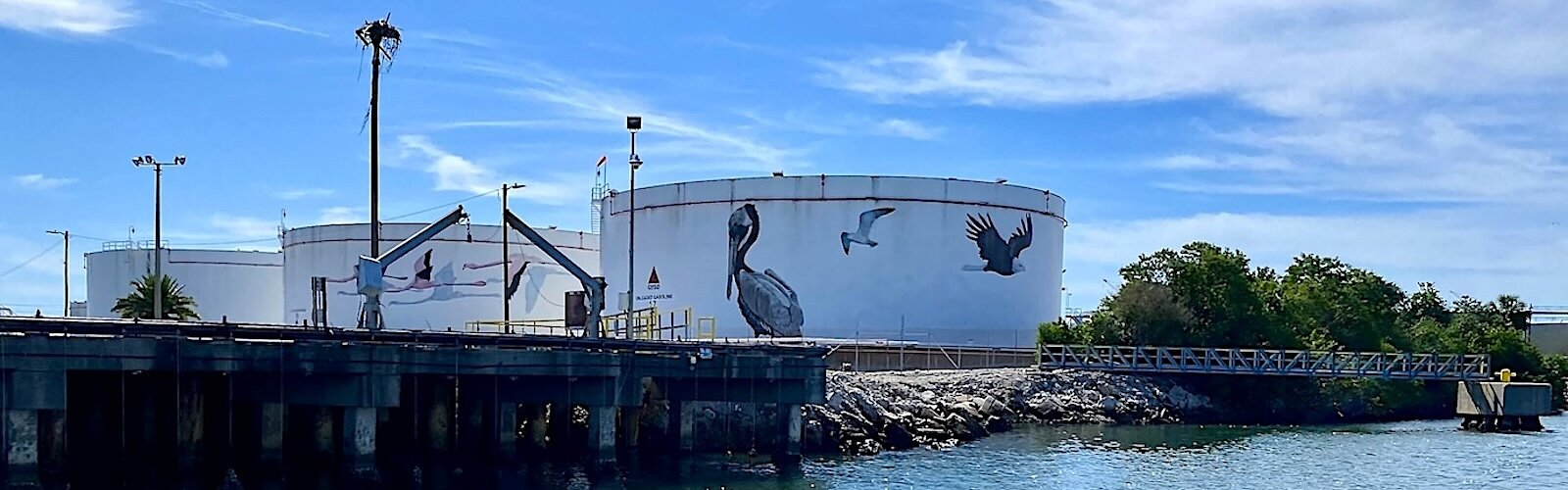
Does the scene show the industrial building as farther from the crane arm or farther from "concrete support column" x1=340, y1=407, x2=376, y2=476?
"concrete support column" x1=340, y1=407, x2=376, y2=476

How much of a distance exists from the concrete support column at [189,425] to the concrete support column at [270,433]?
3.96 ft

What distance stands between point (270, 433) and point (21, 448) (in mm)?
5492

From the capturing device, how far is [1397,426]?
61.9 m

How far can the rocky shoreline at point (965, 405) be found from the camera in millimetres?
42906

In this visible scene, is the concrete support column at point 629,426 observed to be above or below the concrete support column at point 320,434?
below

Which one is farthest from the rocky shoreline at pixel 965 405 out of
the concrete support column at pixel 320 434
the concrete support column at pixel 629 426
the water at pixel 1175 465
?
the concrete support column at pixel 320 434

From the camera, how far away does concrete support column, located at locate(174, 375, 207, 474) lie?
2941cm

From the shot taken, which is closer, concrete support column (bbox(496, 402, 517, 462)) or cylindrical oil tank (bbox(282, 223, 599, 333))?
concrete support column (bbox(496, 402, 517, 462))

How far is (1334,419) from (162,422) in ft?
168

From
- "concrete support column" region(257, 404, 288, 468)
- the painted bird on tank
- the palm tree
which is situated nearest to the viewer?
"concrete support column" region(257, 404, 288, 468)

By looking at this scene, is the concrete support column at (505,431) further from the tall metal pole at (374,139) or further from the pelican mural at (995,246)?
the pelican mural at (995,246)

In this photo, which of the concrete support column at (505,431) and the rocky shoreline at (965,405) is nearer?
the concrete support column at (505,431)

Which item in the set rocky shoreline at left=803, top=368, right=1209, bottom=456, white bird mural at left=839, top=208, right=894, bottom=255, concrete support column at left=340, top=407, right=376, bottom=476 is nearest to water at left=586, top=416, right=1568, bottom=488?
rocky shoreline at left=803, top=368, right=1209, bottom=456

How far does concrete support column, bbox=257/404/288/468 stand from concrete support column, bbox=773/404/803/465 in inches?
514
